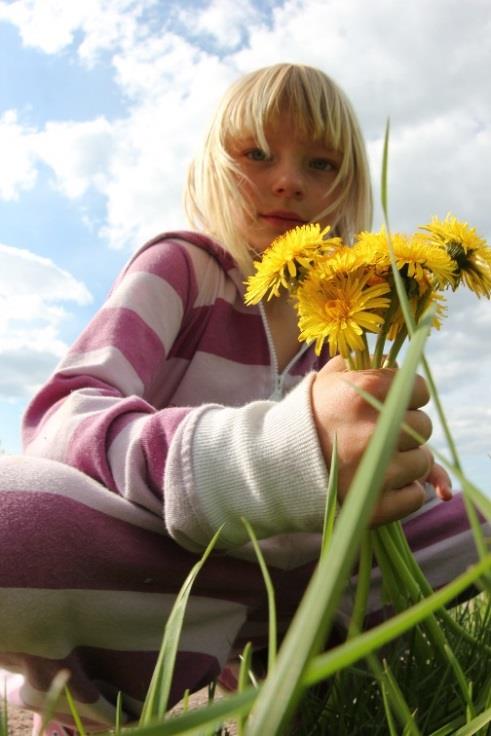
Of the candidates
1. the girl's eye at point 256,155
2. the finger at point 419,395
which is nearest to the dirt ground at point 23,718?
the finger at point 419,395

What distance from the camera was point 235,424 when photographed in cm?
75

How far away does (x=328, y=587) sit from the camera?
0.17 m

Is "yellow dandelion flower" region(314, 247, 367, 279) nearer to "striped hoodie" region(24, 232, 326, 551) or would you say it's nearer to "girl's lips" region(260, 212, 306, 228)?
"striped hoodie" region(24, 232, 326, 551)

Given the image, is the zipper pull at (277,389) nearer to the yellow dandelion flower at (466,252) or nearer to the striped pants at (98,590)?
the striped pants at (98,590)

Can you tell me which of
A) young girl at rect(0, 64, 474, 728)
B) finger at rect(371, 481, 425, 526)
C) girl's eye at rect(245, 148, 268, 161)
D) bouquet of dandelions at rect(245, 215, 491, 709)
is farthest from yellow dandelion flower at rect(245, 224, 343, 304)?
girl's eye at rect(245, 148, 268, 161)

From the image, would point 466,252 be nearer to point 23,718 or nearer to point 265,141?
point 265,141

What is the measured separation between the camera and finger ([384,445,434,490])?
2.14ft

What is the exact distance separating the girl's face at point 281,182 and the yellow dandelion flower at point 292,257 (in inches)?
27.9

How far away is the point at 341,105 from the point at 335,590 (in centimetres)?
151

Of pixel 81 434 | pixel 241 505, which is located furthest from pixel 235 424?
pixel 81 434

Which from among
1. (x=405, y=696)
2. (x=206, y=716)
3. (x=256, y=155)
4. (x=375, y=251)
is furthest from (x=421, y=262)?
(x=256, y=155)

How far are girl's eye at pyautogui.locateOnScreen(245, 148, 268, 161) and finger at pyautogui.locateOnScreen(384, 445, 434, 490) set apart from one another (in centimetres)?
90

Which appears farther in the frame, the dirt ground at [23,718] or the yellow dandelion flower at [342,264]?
the dirt ground at [23,718]

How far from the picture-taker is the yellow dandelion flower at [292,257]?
2.19ft
